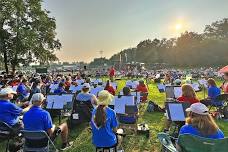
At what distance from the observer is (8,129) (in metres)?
7.90

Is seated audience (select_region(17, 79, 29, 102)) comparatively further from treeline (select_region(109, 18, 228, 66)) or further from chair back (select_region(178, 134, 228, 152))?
treeline (select_region(109, 18, 228, 66))

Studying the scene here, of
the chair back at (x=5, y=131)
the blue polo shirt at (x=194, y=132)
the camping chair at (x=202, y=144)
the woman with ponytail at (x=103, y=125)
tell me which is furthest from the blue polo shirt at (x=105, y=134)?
the chair back at (x=5, y=131)

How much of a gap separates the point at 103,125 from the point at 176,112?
2430 mm

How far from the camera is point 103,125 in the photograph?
6387 millimetres

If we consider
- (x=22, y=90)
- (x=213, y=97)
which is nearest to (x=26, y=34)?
(x=22, y=90)

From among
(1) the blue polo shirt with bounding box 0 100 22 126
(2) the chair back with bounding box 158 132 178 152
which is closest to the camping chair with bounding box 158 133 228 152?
(2) the chair back with bounding box 158 132 178 152

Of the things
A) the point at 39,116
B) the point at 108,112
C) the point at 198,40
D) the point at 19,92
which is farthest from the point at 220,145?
the point at 198,40

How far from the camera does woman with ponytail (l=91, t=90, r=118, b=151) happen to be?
638 centimetres

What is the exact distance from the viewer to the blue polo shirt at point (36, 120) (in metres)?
6.73

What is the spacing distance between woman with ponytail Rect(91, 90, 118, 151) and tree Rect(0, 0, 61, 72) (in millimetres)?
37828

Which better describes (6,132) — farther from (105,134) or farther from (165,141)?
(165,141)

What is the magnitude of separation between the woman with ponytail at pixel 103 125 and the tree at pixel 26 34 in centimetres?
3783

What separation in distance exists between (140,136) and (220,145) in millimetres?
5652

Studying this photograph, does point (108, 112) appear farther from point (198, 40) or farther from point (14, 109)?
point (198, 40)
